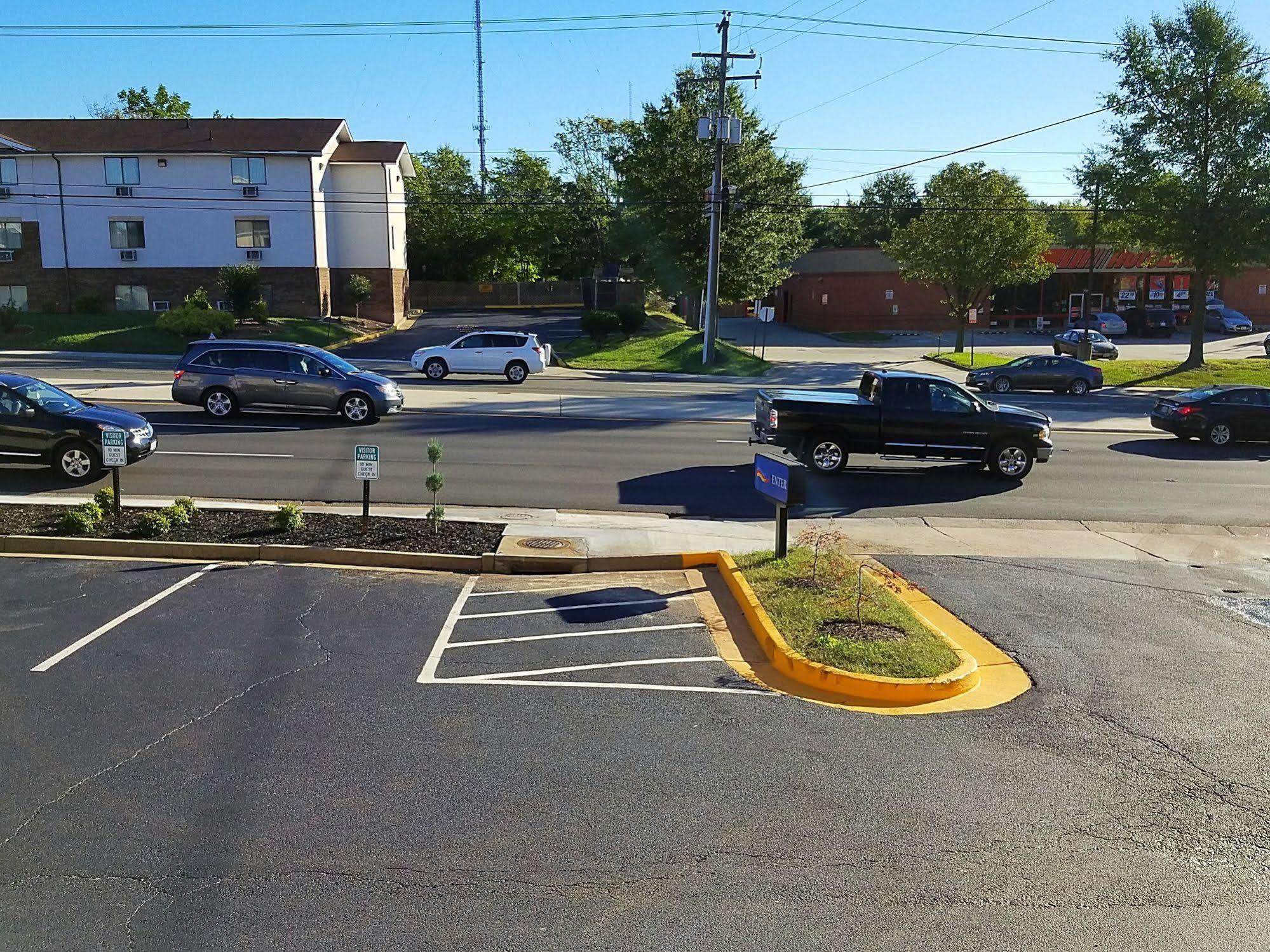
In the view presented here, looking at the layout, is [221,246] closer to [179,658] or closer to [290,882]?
[179,658]

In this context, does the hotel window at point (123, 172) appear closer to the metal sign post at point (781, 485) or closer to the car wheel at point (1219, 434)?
the car wheel at point (1219, 434)

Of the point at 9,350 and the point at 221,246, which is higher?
the point at 221,246

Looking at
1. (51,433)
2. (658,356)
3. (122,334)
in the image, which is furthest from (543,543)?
A: (122,334)

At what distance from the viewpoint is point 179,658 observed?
8.44 m

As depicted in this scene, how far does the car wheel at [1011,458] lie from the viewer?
18.5 m

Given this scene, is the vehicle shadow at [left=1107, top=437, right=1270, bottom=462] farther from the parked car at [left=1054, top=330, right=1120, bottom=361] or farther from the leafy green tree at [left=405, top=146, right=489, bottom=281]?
the leafy green tree at [left=405, top=146, right=489, bottom=281]

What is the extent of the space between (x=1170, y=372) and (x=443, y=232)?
4574 cm

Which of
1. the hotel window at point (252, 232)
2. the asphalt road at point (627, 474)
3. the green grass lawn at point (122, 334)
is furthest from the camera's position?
the hotel window at point (252, 232)

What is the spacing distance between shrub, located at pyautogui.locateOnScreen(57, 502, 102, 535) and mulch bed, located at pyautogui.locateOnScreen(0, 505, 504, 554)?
0.27 ft

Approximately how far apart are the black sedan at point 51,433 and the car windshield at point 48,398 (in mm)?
13

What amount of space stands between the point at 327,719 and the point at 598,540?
20.1 feet

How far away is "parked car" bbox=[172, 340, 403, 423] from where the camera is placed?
22172 mm


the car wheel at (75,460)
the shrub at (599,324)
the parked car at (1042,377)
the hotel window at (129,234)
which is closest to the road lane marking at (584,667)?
the car wheel at (75,460)

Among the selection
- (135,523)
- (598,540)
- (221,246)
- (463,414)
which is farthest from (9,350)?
(598,540)
